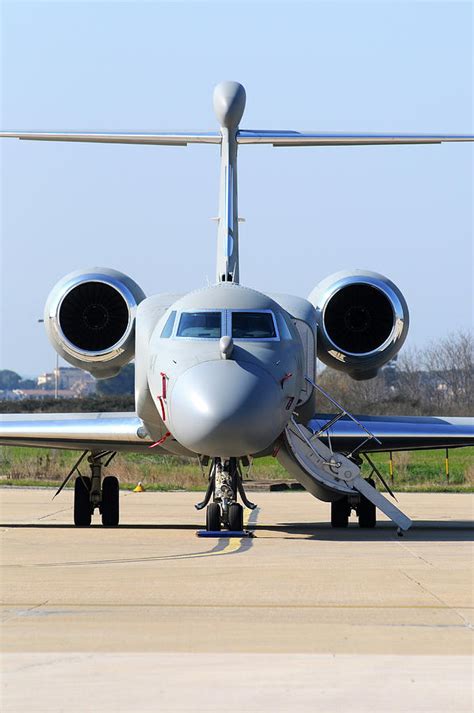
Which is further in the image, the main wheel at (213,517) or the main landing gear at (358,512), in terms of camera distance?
the main landing gear at (358,512)

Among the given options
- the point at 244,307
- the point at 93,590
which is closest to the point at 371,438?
the point at 244,307

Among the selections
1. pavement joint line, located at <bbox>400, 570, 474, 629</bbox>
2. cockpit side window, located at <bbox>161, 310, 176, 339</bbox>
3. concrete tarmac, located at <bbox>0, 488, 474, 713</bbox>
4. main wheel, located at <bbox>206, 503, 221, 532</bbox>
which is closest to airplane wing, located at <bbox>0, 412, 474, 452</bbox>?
concrete tarmac, located at <bbox>0, 488, 474, 713</bbox>

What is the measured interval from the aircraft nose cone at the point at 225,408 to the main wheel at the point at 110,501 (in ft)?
16.8

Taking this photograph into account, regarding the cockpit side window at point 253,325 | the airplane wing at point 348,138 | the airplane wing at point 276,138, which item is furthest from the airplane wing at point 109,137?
the cockpit side window at point 253,325

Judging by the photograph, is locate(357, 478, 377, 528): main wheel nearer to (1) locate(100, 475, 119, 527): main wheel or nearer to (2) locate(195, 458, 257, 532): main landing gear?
(1) locate(100, 475, 119, 527): main wheel

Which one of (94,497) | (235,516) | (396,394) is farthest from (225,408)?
(396,394)

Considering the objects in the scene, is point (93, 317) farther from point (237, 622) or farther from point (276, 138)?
point (237, 622)

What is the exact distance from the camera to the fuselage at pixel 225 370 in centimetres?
1449

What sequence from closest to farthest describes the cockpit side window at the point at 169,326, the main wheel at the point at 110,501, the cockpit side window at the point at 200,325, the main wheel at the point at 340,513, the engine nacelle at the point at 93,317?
the cockpit side window at the point at 200,325
the cockpit side window at the point at 169,326
the engine nacelle at the point at 93,317
the main wheel at the point at 340,513
the main wheel at the point at 110,501

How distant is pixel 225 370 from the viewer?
14883 mm

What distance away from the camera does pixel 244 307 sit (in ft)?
53.4

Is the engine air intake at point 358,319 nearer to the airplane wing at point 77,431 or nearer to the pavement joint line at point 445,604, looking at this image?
the airplane wing at point 77,431

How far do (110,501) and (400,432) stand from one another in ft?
15.5

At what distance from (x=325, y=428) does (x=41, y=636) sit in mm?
9377
